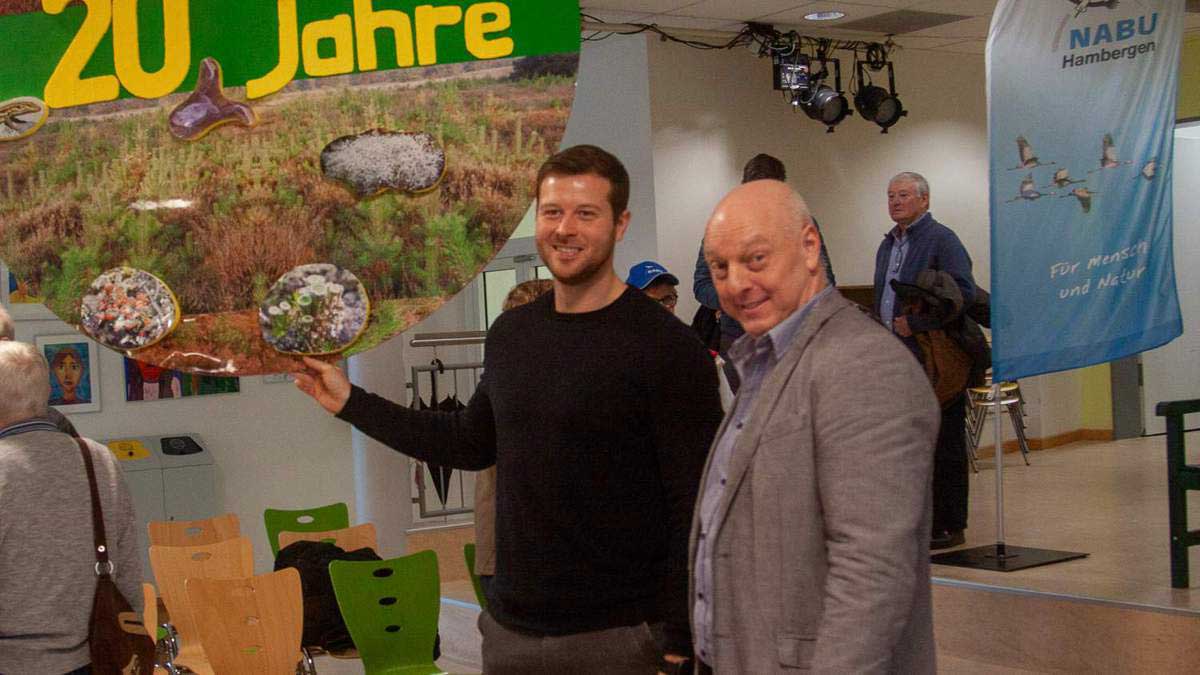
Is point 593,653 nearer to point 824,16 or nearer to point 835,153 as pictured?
point 824,16

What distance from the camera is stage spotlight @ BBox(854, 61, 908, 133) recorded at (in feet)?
27.3

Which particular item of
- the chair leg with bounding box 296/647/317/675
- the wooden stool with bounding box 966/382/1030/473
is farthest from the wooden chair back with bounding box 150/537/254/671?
the wooden stool with bounding box 966/382/1030/473

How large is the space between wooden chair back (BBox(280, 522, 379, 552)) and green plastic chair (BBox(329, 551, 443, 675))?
567 mm

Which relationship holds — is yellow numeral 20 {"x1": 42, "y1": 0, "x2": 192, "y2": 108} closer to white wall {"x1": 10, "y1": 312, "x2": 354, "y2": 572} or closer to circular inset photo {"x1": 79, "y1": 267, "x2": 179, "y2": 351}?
circular inset photo {"x1": 79, "y1": 267, "x2": 179, "y2": 351}

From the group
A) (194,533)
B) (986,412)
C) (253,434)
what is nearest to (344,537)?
(194,533)

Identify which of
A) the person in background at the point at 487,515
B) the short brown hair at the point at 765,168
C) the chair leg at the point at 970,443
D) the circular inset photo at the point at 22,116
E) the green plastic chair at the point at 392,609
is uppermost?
the short brown hair at the point at 765,168

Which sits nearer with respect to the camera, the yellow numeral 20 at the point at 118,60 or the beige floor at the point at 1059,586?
the yellow numeral 20 at the point at 118,60

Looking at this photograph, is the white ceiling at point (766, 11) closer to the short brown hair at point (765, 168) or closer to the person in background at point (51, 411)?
the short brown hair at point (765, 168)

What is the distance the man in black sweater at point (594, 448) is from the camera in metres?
2.02

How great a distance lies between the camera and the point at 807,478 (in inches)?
61.7

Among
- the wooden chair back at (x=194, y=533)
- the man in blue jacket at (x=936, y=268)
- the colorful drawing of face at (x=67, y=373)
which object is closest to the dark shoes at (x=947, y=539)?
the man in blue jacket at (x=936, y=268)

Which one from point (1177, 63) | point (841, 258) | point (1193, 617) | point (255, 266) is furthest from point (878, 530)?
point (841, 258)

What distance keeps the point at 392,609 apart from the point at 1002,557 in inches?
89.1

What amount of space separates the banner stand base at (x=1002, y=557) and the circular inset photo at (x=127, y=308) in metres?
3.35
